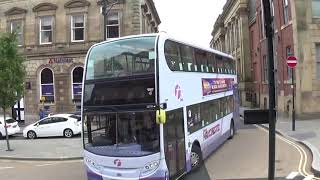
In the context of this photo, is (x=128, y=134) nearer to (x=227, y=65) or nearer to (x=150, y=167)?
(x=150, y=167)

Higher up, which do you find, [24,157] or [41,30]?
[41,30]

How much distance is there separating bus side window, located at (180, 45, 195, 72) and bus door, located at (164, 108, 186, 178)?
1623mm

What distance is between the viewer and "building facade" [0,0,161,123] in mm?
39844

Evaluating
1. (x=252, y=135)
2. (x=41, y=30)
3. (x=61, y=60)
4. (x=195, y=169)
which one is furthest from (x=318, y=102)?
(x=41, y=30)

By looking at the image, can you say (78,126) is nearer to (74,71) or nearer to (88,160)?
(74,71)

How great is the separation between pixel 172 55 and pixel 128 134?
105 inches

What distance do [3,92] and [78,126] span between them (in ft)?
25.1

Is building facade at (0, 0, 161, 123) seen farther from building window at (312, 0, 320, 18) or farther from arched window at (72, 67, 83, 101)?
building window at (312, 0, 320, 18)

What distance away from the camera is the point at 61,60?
133 ft

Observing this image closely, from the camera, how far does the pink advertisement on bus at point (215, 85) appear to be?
57.3ft

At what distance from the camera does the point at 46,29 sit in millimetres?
41719

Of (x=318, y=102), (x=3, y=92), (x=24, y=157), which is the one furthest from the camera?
(x=318, y=102)

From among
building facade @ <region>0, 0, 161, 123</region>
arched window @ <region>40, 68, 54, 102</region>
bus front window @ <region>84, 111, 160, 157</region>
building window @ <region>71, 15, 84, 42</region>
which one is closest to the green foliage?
bus front window @ <region>84, 111, 160, 157</region>

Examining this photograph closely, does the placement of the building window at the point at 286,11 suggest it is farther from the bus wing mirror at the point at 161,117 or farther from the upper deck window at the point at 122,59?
the bus wing mirror at the point at 161,117
